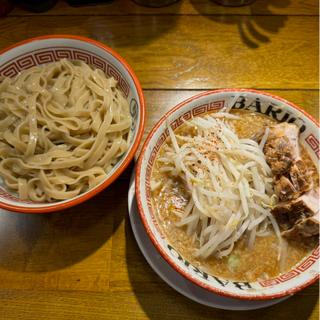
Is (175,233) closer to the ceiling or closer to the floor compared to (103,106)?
closer to the floor

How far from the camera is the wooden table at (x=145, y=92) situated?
117 centimetres

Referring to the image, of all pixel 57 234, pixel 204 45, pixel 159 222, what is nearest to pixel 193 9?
pixel 204 45

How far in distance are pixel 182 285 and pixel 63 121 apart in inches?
29.8

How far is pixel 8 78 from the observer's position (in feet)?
4.71

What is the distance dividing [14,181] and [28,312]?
46 cm

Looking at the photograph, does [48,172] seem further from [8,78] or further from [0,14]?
[0,14]

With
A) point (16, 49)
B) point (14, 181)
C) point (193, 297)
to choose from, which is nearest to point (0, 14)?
point (16, 49)

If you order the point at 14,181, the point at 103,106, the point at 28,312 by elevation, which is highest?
the point at 103,106

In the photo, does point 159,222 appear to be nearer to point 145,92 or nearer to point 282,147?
point 282,147

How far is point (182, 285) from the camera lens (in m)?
1.13

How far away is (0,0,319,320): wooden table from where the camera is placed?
3.84 feet

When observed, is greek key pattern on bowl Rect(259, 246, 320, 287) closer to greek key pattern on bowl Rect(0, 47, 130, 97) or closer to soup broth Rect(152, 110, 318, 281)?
soup broth Rect(152, 110, 318, 281)

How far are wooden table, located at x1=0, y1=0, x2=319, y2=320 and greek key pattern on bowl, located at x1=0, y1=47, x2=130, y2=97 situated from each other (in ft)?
0.78

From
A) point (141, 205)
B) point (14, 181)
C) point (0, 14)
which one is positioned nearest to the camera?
point (141, 205)
